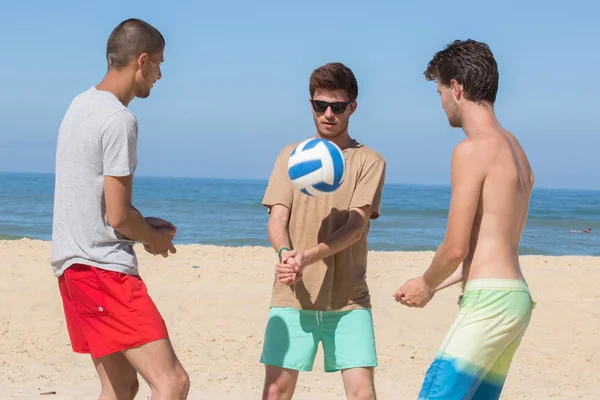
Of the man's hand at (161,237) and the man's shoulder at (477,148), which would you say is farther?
the man's hand at (161,237)

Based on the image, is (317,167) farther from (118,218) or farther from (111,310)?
(111,310)

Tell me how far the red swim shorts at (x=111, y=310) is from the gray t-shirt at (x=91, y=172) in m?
0.05

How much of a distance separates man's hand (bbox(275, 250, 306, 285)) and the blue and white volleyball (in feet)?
1.10

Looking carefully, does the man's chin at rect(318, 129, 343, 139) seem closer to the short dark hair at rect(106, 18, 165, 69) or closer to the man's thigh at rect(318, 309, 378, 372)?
the man's thigh at rect(318, 309, 378, 372)

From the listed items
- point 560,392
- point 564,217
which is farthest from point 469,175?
point 564,217

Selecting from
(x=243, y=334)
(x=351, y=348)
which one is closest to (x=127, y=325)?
(x=351, y=348)

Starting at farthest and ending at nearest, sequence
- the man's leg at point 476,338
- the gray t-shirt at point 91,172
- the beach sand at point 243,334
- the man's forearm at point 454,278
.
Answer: the beach sand at point 243,334, the man's forearm at point 454,278, the gray t-shirt at point 91,172, the man's leg at point 476,338

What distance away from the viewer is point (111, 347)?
373 centimetres

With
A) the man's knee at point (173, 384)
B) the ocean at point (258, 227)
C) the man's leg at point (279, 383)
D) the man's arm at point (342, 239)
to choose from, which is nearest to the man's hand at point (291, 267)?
the man's arm at point (342, 239)

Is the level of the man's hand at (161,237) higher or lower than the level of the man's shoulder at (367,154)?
lower

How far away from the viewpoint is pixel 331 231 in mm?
4508

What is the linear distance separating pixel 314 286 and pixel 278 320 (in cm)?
26

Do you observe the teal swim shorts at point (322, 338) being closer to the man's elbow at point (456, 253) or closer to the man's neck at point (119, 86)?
the man's elbow at point (456, 253)

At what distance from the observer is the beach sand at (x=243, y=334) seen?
6.81m
